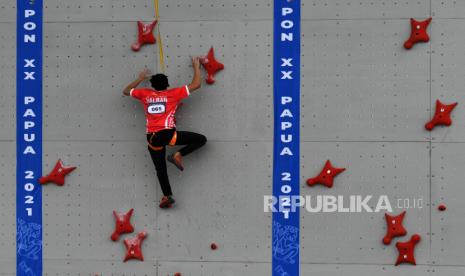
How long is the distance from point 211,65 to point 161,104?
0.64 meters

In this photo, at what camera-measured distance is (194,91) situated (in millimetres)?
5766

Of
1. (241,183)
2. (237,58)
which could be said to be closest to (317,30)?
(237,58)

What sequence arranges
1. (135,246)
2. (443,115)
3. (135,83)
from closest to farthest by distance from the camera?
1. (443,115)
2. (135,83)
3. (135,246)

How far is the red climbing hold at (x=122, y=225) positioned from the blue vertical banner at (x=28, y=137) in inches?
30.9

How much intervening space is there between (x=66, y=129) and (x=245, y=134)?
1.82 meters

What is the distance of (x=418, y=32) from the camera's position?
5.55 metres

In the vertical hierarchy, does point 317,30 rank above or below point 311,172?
above

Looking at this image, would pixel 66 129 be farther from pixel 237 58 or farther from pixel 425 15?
pixel 425 15

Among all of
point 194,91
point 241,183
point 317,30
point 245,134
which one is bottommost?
point 241,183

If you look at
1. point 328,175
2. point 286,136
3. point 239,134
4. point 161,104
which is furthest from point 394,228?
point 161,104

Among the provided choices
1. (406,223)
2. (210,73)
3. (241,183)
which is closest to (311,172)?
(241,183)

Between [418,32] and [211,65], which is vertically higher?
[418,32]

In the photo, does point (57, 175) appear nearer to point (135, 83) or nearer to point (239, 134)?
point (135, 83)

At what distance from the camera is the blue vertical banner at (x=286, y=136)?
568 cm
